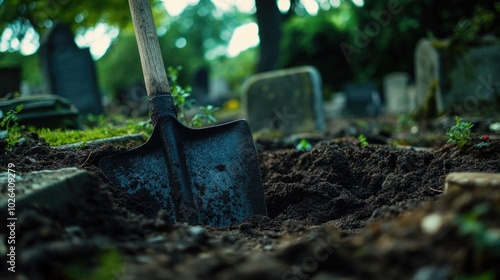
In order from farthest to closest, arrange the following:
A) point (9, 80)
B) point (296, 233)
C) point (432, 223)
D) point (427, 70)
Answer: point (9, 80)
point (427, 70)
point (296, 233)
point (432, 223)

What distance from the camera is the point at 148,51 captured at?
2820 millimetres

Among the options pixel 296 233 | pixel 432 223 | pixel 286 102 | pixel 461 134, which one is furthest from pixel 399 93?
pixel 432 223

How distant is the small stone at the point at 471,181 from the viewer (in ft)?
4.81

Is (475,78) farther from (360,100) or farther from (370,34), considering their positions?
(370,34)

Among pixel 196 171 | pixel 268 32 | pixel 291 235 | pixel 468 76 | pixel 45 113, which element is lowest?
pixel 291 235

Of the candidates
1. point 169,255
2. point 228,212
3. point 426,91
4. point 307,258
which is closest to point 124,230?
point 169,255

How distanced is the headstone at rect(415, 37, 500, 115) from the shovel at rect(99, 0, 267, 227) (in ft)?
15.8

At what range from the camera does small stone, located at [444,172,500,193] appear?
147 centimetres

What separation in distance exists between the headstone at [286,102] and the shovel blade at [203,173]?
168 inches

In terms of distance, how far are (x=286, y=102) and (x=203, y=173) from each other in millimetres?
4527

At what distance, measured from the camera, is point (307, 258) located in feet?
4.18

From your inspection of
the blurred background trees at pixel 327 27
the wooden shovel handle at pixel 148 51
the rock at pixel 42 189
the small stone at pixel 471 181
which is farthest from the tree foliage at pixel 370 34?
the rock at pixel 42 189

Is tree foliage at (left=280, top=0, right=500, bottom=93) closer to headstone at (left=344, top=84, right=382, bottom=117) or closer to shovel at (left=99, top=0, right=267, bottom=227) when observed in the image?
headstone at (left=344, top=84, right=382, bottom=117)

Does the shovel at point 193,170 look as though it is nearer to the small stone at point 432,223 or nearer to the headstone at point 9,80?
the small stone at point 432,223
